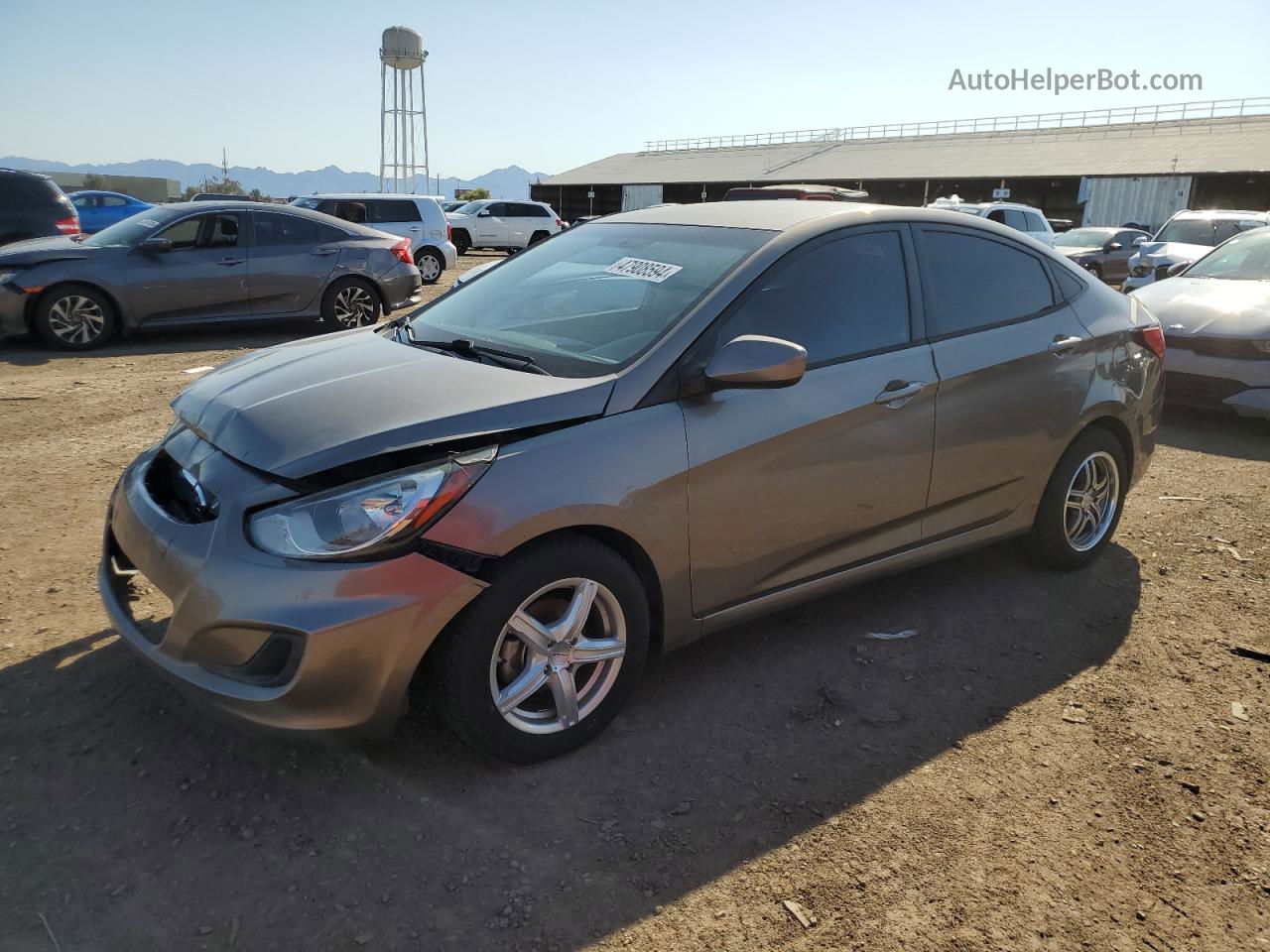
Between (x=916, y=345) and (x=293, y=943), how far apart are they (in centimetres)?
285

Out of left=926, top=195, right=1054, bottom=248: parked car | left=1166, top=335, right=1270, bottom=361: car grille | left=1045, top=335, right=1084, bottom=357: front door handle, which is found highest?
left=926, top=195, right=1054, bottom=248: parked car

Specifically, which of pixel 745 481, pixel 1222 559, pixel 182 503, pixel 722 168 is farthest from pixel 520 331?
pixel 722 168

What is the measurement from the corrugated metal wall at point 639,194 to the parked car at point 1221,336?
47905mm

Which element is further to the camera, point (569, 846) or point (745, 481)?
point (745, 481)

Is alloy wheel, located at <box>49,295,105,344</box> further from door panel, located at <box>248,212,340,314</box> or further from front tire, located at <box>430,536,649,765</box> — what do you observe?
front tire, located at <box>430,536,649,765</box>

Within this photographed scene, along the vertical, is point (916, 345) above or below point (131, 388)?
above

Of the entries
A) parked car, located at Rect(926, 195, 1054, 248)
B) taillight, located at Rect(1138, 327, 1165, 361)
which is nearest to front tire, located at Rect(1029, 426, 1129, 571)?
taillight, located at Rect(1138, 327, 1165, 361)

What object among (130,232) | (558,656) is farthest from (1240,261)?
(130,232)

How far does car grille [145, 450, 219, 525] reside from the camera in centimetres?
267

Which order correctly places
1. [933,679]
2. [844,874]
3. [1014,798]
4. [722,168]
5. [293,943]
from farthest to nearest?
[722,168], [933,679], [1014,798], [844,874], [293,943]

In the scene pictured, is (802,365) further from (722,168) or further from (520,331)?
(722,168)

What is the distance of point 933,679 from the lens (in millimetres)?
3453

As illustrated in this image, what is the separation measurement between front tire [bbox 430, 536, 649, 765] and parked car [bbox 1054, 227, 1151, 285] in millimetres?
17302

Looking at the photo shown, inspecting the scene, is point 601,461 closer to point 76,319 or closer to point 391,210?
point 76,319
